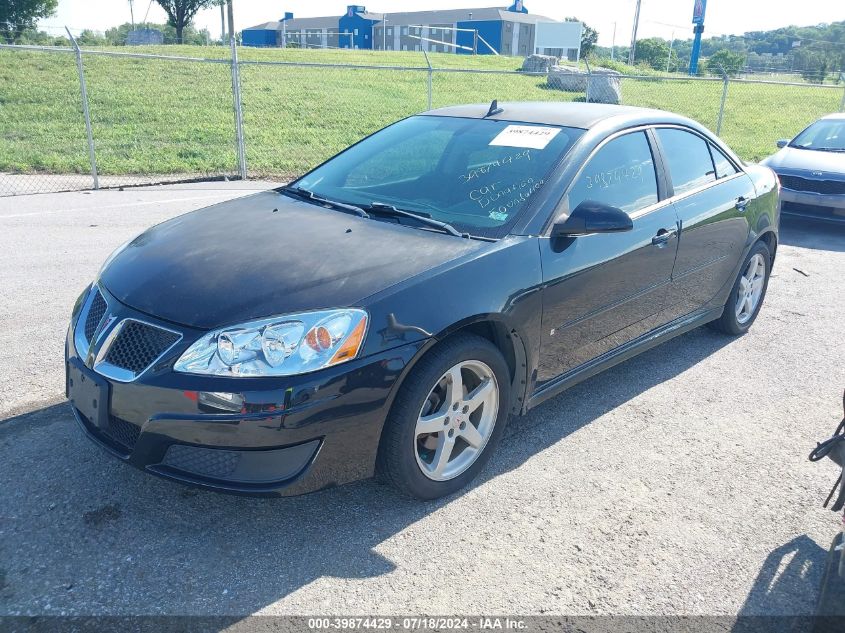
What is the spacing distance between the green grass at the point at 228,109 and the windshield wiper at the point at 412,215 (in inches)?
348

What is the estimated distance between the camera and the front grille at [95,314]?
303cm

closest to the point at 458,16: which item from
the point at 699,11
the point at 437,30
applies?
the point at 437,30

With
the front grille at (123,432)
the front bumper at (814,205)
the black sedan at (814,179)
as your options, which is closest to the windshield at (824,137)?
the black sedan at (814,179)

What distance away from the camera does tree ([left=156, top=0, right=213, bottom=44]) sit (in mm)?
55750

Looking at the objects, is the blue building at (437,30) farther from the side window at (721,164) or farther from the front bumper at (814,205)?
the side window at (721,164)

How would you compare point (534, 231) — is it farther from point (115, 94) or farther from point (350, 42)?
point (350, 42)

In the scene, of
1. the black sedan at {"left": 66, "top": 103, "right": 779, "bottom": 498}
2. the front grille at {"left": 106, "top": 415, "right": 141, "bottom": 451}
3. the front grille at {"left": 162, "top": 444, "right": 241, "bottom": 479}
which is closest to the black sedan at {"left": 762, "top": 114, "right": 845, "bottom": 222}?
the black sedan at {"left": 66, "top": 103, "right": 779, "bottom": 498}

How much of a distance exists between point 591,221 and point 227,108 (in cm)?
1577

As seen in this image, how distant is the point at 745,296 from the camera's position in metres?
5.31

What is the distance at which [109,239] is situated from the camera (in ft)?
23.7

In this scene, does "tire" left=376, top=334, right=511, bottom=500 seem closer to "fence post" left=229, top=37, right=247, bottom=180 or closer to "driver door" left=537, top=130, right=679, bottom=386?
"driver door" left=537, top=130, right=679, bottom=386

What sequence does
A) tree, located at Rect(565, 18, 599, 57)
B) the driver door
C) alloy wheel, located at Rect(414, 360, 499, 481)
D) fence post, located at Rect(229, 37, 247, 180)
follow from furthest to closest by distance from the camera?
tree, located at Rect(565, 18, 599, 57) → fence post, located at Rect(229, 37, 247, 180) → the driver door → alloy wheel, located at Rect(414, 360, 499, 481)

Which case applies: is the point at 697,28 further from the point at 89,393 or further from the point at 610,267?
the point at 89,393

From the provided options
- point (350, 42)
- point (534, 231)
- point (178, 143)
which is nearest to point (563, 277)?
point (534, 231)
